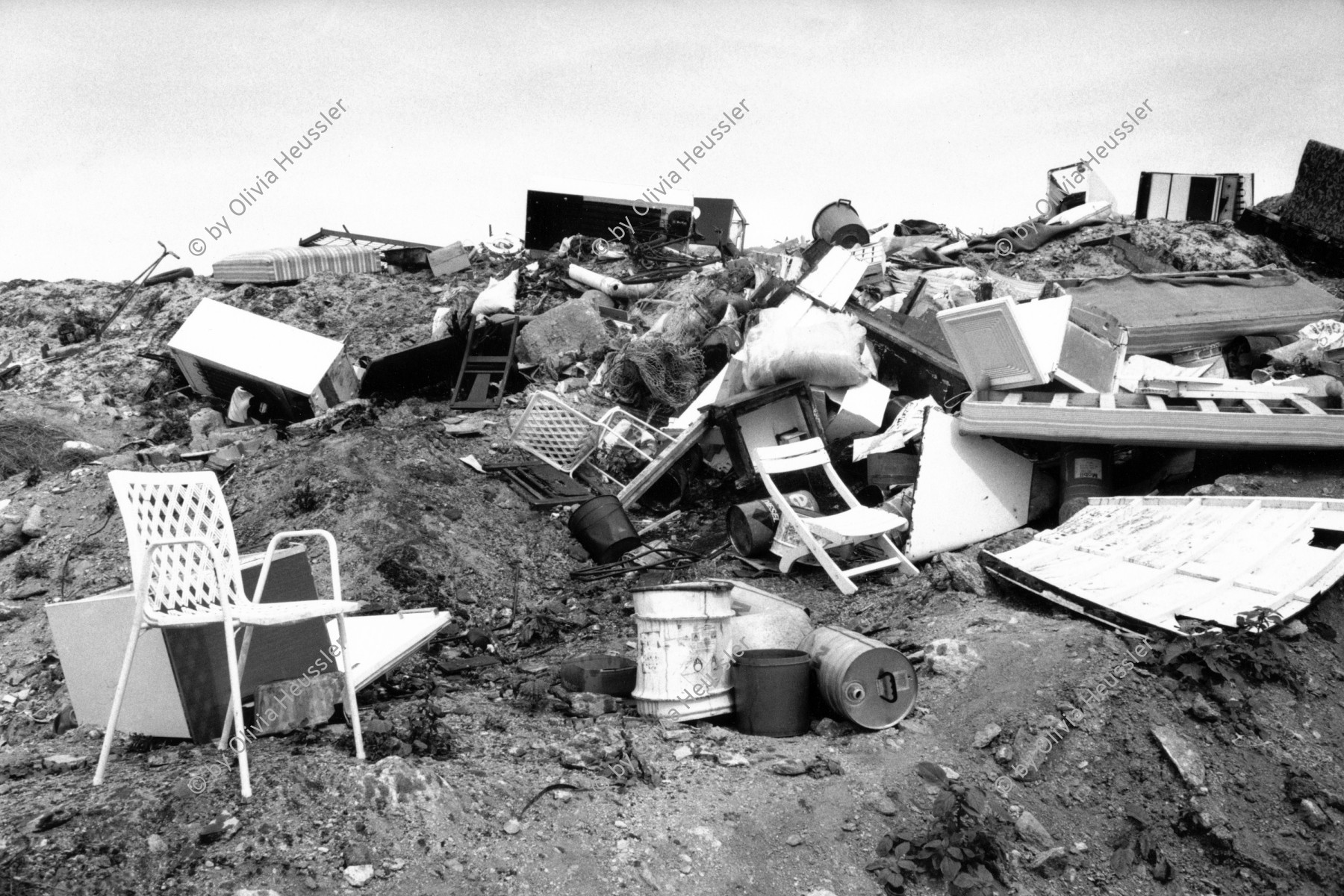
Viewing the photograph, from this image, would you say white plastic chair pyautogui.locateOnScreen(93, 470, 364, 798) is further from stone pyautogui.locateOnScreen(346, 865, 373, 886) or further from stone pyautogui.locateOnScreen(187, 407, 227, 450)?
stone pyautogui.locateOnScreen(187, 407, 227, 450)

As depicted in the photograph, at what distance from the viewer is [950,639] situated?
4.45m

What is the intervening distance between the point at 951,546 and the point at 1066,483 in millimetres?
742

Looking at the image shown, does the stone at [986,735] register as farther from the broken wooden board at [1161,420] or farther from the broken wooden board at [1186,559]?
the broken wooden board at [1161,420]

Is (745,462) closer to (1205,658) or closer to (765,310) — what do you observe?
(765,310)

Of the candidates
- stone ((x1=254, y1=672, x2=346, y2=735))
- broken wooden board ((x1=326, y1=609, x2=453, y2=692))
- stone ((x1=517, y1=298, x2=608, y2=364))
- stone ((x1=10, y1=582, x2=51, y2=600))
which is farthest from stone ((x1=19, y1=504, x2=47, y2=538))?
stone ((x1=254, y1=672, x2=346, y2=735))

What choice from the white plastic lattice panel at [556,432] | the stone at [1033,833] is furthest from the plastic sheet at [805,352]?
the stone at [1033,833]

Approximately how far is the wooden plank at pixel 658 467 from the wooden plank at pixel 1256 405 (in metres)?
3.02

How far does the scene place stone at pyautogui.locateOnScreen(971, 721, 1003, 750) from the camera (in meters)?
3.73

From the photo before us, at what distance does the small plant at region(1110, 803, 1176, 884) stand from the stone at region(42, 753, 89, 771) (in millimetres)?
3329

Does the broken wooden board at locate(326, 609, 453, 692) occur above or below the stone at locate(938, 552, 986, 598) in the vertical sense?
below

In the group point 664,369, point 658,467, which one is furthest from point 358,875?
point 664,369

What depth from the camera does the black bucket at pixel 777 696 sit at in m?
4.11

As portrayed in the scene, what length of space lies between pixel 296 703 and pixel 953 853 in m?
2.22

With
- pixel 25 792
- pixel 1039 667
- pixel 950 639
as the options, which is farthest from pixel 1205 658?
pixel 25 792
